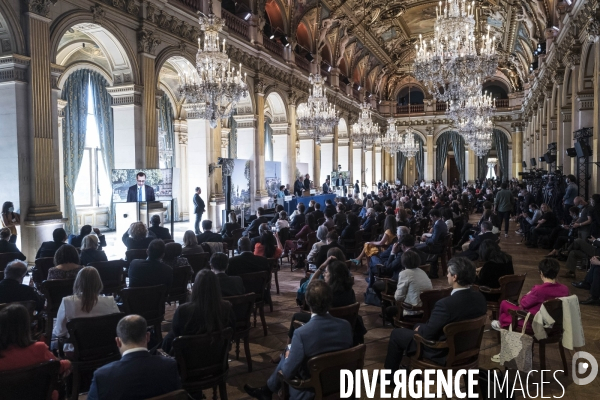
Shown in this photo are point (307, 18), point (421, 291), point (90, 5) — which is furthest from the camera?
point (307, 18)

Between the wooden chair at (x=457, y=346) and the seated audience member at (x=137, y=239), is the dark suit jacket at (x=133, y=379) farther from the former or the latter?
the seated audience member at (x=137, y=239)

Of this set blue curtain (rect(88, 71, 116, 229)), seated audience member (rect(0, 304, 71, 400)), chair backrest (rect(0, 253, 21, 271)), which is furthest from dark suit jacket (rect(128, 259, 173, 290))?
blue curtain (rect(88, 71, 116, 229))

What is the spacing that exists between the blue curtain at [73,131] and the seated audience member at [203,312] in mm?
10594

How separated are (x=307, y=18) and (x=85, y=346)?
18.5 meters

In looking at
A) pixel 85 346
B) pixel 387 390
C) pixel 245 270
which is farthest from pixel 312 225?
pixel 85 346

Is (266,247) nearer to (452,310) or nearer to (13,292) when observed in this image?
(13,292)

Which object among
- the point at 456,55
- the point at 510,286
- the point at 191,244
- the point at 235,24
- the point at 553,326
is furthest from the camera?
the point at 235,24

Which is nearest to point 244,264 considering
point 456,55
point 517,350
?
point 517,350

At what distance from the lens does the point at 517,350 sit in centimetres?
370

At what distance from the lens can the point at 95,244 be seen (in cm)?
557

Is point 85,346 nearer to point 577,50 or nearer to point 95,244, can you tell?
point 95,244

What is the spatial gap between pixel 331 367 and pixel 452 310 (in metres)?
1.15

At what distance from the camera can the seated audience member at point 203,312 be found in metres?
3.23

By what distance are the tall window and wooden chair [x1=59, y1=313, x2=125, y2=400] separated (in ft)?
38.6
